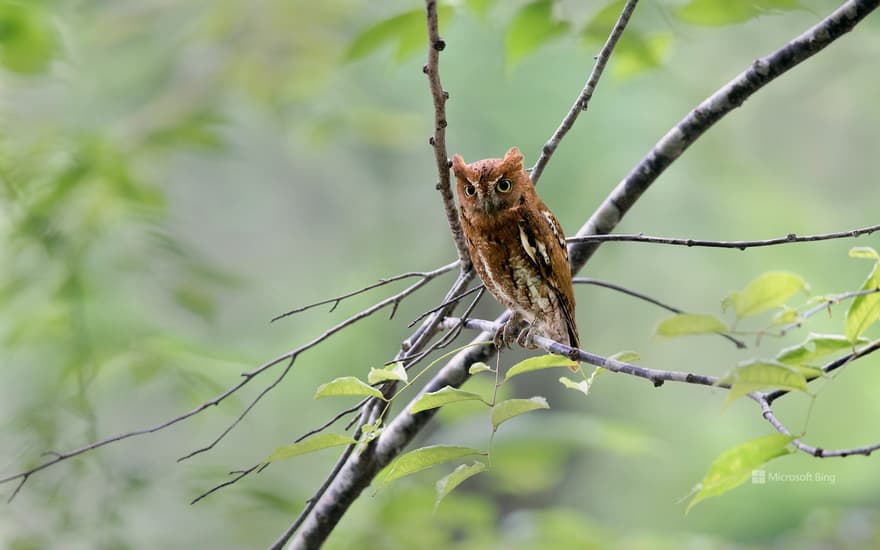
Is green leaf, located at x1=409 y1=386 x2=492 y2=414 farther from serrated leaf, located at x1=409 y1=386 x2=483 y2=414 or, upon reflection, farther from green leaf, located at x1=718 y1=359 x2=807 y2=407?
green leaf, located at x1=718 y1=359 x2=807 y2=407

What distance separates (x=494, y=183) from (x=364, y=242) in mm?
5787

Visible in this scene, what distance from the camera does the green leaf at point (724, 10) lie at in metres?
1.72

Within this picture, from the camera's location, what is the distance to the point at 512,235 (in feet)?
5.86

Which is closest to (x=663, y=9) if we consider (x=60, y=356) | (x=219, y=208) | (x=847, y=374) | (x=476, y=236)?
(x=476, y=236)

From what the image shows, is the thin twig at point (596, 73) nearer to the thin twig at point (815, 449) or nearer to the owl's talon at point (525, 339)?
the owl's talon at point (525, 339)

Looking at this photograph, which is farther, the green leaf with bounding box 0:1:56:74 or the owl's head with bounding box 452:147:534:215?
the green leaf with bounding box 0:1:56:74

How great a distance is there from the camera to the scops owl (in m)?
1.76

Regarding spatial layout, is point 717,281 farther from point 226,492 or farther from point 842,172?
point 226,492

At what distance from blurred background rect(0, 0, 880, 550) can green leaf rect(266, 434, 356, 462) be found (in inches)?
19.5

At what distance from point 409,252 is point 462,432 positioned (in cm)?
433

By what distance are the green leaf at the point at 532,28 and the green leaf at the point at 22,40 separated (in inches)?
49.2

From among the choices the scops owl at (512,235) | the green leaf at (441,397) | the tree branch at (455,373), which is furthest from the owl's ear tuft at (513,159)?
the green leaf at (441,397)

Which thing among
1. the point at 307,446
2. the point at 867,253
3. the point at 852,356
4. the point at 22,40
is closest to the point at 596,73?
the point at 867,253

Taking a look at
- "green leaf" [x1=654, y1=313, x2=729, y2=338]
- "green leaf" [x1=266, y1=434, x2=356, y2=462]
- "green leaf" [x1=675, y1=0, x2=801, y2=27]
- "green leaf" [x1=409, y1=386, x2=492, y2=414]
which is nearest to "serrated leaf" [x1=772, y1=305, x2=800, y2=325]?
"green leaf" [x1=654, y1=313, x2=729, y2=338]
